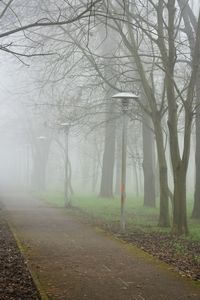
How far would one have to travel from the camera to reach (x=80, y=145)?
5438 cm

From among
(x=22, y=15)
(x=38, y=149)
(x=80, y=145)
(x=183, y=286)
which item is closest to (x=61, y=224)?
(x=22, y=15)

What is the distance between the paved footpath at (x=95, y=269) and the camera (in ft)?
26.8

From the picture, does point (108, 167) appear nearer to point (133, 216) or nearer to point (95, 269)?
point (133, 216)

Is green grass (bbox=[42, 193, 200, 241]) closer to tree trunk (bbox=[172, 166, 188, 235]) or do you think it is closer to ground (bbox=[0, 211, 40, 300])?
tree trunk (bbox=[172, 166, 188, 235])

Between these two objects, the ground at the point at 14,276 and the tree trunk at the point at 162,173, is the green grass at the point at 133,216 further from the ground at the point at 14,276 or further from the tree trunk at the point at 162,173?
the ground at the point at 14,276

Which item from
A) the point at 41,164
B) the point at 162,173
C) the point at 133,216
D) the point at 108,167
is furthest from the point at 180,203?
the point at 41,164

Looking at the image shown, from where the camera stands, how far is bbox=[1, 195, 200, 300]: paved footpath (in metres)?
8.16

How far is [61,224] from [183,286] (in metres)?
9.43

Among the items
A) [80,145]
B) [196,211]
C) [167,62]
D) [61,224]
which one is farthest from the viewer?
[80,145]

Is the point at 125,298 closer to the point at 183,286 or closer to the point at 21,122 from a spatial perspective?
the point at 183,286

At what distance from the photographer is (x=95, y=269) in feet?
32.3

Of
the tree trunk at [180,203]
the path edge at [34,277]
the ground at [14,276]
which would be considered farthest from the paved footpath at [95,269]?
the tree trunk at [180,203]

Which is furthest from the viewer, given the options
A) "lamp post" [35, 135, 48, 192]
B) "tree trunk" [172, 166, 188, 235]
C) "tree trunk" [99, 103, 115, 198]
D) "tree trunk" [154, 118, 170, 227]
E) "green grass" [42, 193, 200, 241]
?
"lamp post" [35, 135, 48, 192]

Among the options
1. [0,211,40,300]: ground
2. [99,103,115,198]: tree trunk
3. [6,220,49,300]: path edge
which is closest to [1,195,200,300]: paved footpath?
[6,220,49,300]: path edge
